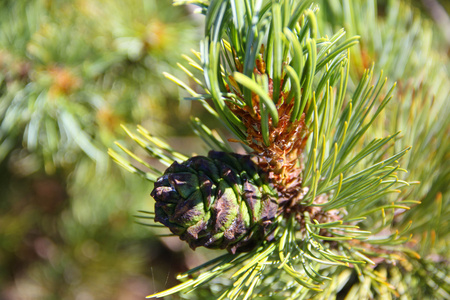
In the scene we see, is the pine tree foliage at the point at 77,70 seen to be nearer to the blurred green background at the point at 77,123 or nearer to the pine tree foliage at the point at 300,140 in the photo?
the blurred green background at the point at 77,123

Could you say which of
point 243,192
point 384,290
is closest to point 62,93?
point 243,192

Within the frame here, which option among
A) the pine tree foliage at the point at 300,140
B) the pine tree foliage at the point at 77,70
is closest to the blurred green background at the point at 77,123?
the pine tree foliage at the point at 77,70

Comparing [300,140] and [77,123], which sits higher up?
[300,140]

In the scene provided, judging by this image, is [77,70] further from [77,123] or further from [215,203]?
[215,203]

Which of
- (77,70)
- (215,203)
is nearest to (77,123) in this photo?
(77,70)

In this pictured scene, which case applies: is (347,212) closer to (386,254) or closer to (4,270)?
(386,254)

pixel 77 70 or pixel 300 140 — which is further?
pixel 77 70
